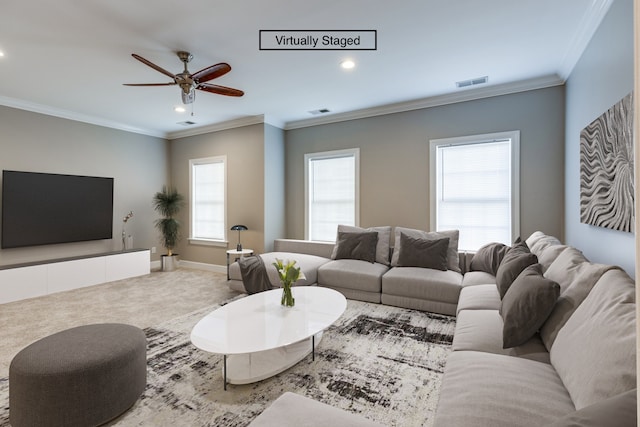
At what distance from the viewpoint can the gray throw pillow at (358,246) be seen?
14.3ft

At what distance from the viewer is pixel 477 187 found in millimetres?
4246

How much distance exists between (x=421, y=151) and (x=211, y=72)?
3074 mm

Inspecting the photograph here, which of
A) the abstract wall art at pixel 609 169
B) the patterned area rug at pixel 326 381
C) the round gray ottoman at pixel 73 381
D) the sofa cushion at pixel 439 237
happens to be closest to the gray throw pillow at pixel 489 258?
the sofa cushion at pixel 439 237

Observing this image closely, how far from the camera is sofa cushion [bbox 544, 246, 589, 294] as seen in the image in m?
1.82

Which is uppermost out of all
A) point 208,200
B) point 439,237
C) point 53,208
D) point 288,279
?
point 208,200

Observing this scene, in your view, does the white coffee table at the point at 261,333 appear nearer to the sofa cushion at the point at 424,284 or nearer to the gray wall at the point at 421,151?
the sofa cushion at the point at 424,284

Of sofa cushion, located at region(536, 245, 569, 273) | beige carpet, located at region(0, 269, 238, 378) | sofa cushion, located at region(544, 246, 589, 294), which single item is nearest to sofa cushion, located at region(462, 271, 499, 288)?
sofa cushion, located at region(536, 245, 569, 273)

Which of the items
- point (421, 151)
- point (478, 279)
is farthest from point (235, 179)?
point (478, 279)

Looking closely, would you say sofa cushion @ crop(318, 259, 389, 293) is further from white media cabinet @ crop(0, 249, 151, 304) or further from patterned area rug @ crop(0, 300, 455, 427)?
white media cabinet @ crop(0, 249, 151, 304)

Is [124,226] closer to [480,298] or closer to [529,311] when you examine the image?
[480,298]

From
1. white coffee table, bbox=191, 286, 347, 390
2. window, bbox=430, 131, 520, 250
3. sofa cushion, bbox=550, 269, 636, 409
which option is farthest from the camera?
window, bbox=430, 131, 520, 250

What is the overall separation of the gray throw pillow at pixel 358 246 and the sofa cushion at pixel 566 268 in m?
2.35

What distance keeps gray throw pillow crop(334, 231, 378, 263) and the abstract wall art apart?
234cm

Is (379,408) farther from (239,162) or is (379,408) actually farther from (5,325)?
(239,162)
